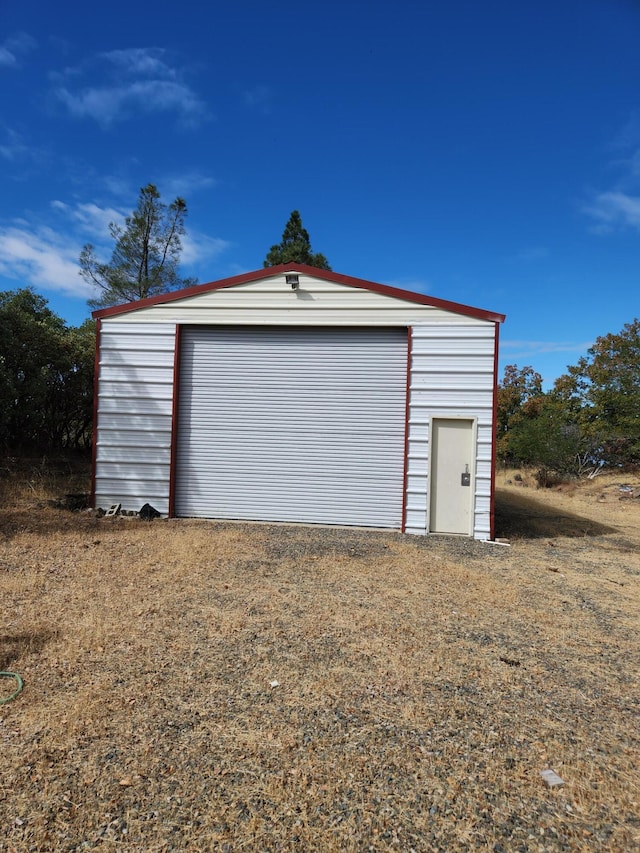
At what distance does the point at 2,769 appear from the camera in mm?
2225

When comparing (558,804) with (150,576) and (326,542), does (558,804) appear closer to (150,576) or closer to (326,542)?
(150,576)

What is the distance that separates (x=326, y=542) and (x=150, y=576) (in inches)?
110

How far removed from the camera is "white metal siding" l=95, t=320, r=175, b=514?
29.1 ft

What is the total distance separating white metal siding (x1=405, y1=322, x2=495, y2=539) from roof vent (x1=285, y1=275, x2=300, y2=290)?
2228 millimetres

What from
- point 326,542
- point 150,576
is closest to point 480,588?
point 326,542

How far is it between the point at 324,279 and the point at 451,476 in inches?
163

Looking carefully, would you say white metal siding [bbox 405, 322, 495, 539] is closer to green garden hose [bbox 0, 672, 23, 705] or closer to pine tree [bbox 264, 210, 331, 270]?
green garden hose [bbox 0, 672, 23, 705]

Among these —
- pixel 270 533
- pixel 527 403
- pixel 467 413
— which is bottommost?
pixel 270 533

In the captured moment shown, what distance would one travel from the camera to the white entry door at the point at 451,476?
8.20 meters

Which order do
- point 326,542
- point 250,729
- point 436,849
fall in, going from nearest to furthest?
point 436,849 → point 250,729 → point 326,542

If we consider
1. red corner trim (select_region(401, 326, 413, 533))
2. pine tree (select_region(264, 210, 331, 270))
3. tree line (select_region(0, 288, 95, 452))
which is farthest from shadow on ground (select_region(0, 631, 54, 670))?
pine tree (select_region(264, 210, 331, 270))

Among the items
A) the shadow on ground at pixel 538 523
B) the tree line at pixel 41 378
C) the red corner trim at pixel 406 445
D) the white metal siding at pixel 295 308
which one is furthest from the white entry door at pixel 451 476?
the tree line at pixel 41 378

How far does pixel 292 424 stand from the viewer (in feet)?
29.0

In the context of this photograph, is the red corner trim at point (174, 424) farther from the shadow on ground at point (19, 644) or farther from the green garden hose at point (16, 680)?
the green garden hose at point (16, 680)
